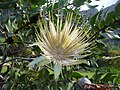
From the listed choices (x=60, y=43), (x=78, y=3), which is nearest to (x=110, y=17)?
(x=78, y=3)

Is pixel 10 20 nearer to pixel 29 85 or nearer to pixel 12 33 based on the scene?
pixel 12 33

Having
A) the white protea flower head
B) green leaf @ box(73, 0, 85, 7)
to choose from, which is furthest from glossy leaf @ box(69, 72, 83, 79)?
green leaf @ box(73, 0, 85, 7)

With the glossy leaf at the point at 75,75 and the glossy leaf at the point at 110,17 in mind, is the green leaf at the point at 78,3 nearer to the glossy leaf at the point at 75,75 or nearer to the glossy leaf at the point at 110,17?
the glossy leaf at the point at 110,17

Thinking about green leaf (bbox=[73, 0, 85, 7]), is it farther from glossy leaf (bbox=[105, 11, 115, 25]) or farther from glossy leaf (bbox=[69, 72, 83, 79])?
glossy leaf (bbox=[69, 72, 83, 79])

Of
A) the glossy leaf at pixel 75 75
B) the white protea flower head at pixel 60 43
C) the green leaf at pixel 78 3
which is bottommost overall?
the glossy leaf at pixel 75 75

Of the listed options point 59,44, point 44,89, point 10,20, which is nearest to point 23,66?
point 10,20

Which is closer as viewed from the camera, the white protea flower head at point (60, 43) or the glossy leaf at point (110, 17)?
the white protea flower head at point (60, 43)

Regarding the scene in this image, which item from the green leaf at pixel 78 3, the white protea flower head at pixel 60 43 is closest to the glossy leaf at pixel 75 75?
the white protea flower head at pixel 60 43

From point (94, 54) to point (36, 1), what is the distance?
0.23 meters

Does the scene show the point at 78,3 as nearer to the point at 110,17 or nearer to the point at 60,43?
the point at 110,17

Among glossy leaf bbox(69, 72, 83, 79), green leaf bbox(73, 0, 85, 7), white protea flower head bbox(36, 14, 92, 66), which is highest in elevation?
green leaf bbox(73, 0, 85, 7)

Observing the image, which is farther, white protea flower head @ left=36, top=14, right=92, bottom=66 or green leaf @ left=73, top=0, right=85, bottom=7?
green leaf @ left=73, top=0, right=85, bottom=7

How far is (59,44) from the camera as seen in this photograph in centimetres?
80

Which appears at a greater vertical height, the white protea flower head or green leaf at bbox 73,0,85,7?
green leaf at bbox 73,0,85,7
